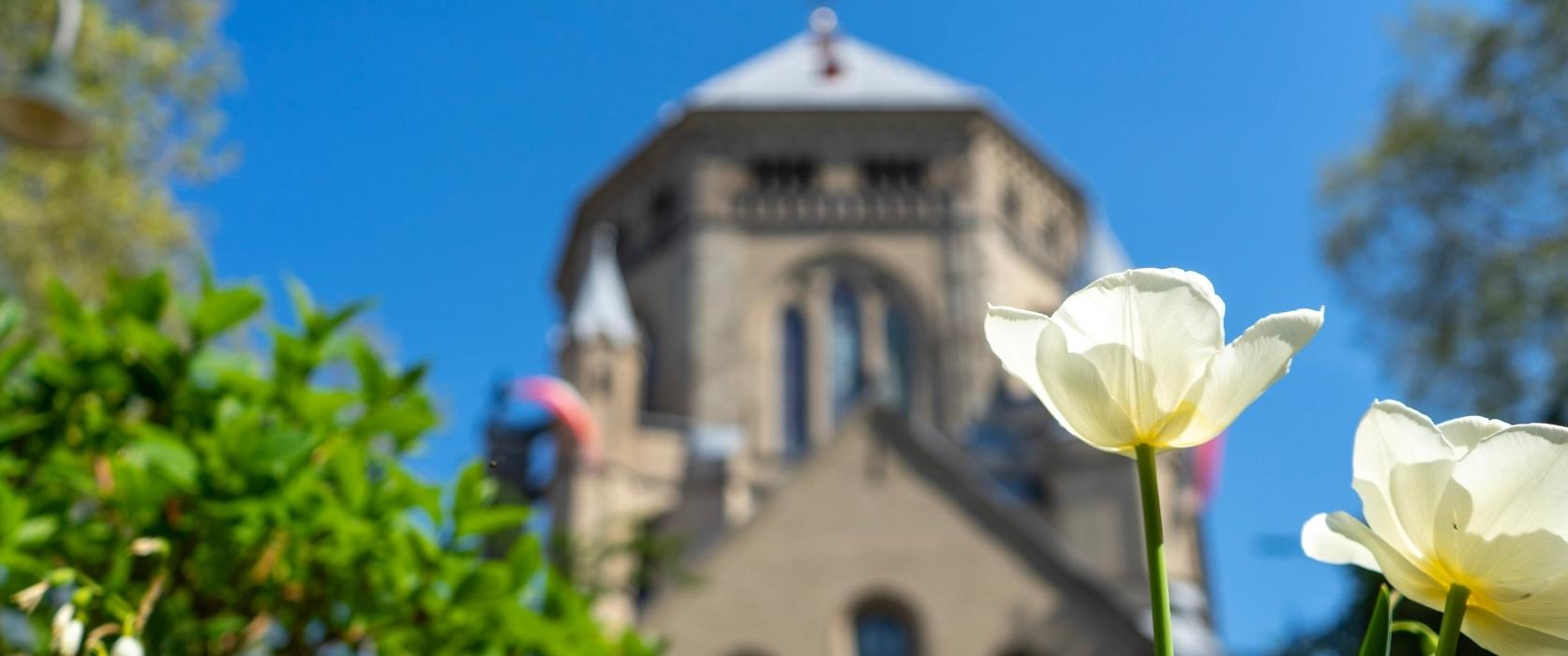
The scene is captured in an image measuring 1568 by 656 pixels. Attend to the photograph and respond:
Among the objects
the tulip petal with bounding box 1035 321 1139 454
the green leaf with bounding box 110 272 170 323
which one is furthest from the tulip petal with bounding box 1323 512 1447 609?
the green leaf with bounding box 110 272 170 323

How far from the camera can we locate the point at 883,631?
78.1 ft

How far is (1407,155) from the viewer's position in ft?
73.0

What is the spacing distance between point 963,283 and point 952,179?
9.95ft

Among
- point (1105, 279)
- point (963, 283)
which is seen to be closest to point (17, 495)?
point (1105, 279)

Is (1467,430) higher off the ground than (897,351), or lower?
lower

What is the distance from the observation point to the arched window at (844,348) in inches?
1340

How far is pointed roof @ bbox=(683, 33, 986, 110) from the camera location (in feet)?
122

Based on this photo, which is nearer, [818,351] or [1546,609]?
[1546,609]

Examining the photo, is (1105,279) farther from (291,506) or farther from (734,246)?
(734,246)

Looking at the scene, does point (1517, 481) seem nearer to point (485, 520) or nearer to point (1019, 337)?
point (1019, 337)

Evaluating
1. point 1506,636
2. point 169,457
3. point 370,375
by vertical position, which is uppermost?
point 370,375

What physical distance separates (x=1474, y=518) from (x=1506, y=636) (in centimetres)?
16

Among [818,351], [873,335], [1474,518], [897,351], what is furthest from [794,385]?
[1474,518]

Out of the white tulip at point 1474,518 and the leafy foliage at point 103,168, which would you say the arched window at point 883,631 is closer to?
the leafy foliage at point 103,168
